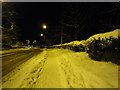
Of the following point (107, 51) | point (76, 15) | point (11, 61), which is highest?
point (76, 15)

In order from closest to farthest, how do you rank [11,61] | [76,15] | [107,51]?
[107,51], [11,61], [76,15]

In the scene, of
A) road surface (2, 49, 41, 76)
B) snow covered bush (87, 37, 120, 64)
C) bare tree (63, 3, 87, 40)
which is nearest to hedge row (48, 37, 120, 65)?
snow covered bush (87, 37, 120, 64)

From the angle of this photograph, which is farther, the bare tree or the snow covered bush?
the bare tree

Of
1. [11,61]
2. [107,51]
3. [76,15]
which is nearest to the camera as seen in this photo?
[107,51]

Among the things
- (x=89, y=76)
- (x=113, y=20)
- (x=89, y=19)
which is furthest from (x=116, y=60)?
(x=89, y=19)

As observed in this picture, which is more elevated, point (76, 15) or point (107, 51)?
point (76, 15)

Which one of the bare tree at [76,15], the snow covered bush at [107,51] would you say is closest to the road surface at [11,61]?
the snow covered bush at [107,51]

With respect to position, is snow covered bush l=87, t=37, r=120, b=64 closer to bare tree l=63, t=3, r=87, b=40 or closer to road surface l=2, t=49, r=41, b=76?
road surface l=2, t=49, r=41, b=76

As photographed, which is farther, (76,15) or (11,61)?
(76,15)

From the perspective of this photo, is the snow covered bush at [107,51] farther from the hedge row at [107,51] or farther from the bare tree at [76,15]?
the bare tree at [76,15]

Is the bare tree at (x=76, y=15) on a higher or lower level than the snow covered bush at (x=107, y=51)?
higher

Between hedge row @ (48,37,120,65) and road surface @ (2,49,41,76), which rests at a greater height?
hedge row @ (48,37,120,65)

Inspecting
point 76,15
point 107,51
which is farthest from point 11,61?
point 76,15

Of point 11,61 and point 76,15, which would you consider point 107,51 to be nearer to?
point 11,61
